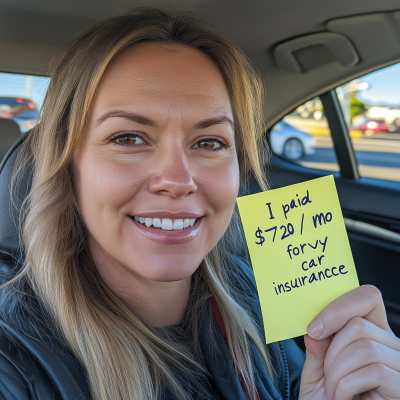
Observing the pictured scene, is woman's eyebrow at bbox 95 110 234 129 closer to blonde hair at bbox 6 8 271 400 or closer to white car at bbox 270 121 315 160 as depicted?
blonde hair at bbox 6 8 271 400

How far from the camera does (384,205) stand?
11.6ft

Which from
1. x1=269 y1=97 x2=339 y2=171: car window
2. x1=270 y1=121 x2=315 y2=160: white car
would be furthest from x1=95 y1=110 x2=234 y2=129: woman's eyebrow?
x1=270 y1=121 x2=315 y2=160: white car

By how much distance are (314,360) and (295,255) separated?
0.32 metres

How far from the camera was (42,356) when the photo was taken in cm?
109

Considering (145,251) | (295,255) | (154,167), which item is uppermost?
(154,167)

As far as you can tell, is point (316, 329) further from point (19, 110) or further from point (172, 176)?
point (19, 110)

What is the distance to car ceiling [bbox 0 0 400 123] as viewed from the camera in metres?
2.05

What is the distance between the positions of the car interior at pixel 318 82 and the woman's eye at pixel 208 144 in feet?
2.49

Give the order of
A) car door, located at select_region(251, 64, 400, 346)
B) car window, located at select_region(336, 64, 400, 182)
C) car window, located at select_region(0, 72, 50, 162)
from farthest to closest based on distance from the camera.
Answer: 1. car window, located at select_region(336, 64, 400, 182)
2. car door, located at select_region(251, 64, 400, 346)
3. car window, located at select_region(0, 72, 50, 162)

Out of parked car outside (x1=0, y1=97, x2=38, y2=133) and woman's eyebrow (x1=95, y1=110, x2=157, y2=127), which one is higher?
parked car outside (x1=0, y1=97, x2=38, y2=133)

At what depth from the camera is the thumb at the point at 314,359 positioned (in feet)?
4.09

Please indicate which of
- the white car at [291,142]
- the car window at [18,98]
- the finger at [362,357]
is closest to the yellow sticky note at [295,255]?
the finger at [362,357]

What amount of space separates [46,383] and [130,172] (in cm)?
58

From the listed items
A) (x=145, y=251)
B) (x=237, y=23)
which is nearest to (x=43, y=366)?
(x=145, y=251)
